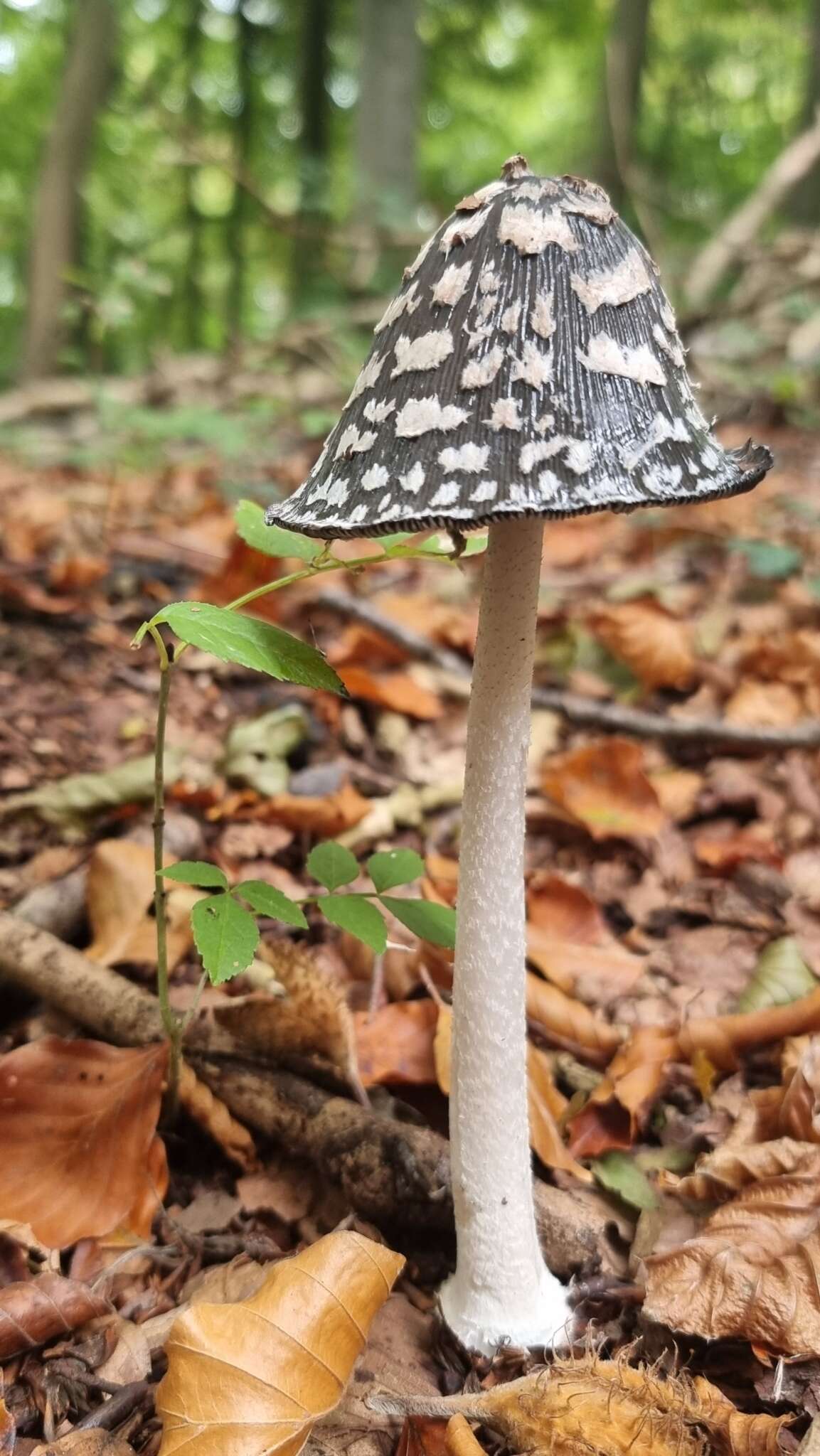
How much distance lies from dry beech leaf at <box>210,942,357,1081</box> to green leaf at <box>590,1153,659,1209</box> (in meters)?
0.60

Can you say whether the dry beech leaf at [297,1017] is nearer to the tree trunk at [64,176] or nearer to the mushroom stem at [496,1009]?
the mushroom stem at [496,1009]

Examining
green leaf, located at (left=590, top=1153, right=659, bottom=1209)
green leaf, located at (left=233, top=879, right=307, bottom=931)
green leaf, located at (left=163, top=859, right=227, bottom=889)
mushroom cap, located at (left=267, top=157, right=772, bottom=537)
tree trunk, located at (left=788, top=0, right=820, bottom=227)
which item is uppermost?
tree trunk, located at (left=788, top=0, right=820, bottom=227)

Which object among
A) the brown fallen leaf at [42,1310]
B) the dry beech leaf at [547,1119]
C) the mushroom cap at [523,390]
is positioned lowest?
the brown fallen leaf at [42,1310]

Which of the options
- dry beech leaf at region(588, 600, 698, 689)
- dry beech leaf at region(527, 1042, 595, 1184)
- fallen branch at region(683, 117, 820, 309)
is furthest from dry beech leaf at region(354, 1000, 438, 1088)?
fallen branch at region(683, 117, 820, 309)

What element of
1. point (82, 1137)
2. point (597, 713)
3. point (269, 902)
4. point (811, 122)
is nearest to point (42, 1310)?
point (82, 1137)

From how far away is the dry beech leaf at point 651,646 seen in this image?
4309 mm

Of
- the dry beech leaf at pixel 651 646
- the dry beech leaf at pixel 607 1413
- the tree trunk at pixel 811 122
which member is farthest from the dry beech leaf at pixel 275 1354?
the tree trunk at pixel 811 122

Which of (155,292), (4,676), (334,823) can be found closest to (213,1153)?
(334,823)

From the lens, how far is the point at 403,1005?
2576mm

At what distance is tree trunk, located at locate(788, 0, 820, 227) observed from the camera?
11.4m

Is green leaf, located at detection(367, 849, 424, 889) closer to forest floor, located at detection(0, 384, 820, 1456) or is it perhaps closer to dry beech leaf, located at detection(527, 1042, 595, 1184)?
forest floor, located at detection(0, 384, 820, 1456)

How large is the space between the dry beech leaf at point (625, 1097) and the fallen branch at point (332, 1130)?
0.12 metres

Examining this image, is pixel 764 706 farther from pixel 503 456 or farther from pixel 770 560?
pixel 503 456

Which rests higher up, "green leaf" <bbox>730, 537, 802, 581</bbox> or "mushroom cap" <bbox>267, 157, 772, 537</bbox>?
"green leaf" <bbox>730, 537, 802, 581</bbox>
